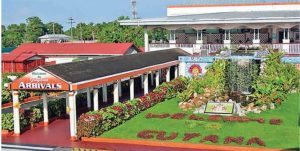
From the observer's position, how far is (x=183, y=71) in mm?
30625

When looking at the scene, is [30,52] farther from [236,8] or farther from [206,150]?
[206,150]

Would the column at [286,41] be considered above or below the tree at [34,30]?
below

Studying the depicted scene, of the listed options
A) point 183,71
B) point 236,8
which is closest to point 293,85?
point 183,71

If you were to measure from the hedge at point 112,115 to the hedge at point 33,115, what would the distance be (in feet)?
10.6

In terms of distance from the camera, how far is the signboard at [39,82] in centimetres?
1727

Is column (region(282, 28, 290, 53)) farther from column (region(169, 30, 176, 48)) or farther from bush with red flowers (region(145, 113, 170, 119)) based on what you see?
bush with red flowers (region(145, 113, 170, 119))

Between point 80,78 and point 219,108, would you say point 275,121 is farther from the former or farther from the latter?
point 80,78

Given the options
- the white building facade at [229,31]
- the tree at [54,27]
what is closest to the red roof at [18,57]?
the white building facade at [229,31]

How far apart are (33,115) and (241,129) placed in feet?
29.9

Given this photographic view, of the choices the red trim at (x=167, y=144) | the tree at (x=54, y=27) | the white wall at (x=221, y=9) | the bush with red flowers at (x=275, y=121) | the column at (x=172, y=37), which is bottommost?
the red trim at (x=167, y=144)

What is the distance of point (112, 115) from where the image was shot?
18359mm

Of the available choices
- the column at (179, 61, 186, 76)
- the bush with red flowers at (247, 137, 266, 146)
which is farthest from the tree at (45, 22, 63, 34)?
the bush with red flowers at (247, 137, 266, 146)

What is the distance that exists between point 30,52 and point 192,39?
51.4 ft

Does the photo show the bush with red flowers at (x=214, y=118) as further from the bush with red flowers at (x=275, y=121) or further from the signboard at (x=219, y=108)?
the bush with red flowers at (x=275, y=121)
